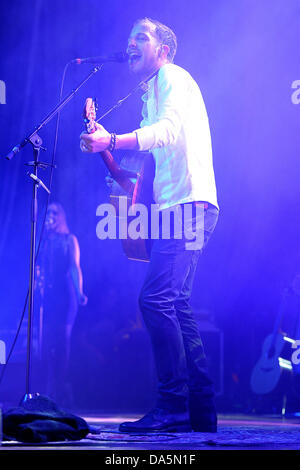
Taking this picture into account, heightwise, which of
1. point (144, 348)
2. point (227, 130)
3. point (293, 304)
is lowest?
point (144, 348)

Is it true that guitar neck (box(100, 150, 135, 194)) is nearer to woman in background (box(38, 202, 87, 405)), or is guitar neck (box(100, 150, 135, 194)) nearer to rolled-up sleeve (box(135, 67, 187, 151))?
rolled-up sleeve (box(135, 67, 187, 151))

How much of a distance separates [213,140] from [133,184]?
288cm

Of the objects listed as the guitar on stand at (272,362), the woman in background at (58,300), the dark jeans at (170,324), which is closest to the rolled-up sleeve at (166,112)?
the dark jeans at (170,324)

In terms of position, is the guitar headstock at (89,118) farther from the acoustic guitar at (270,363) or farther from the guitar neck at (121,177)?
the acoustic guitar at (270,363)

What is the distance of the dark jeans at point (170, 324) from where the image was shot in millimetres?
2914

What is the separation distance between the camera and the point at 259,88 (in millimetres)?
5719

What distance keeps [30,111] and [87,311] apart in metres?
1.93

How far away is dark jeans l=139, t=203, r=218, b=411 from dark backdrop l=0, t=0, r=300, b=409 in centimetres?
268

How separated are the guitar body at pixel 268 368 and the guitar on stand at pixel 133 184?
2.69 metres

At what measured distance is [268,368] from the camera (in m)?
5.66

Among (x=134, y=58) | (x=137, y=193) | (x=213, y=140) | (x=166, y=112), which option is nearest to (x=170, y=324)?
(x=137, y=193)

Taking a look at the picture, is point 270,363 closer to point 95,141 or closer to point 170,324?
point 170,324

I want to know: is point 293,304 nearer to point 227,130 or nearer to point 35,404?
point 227,130
